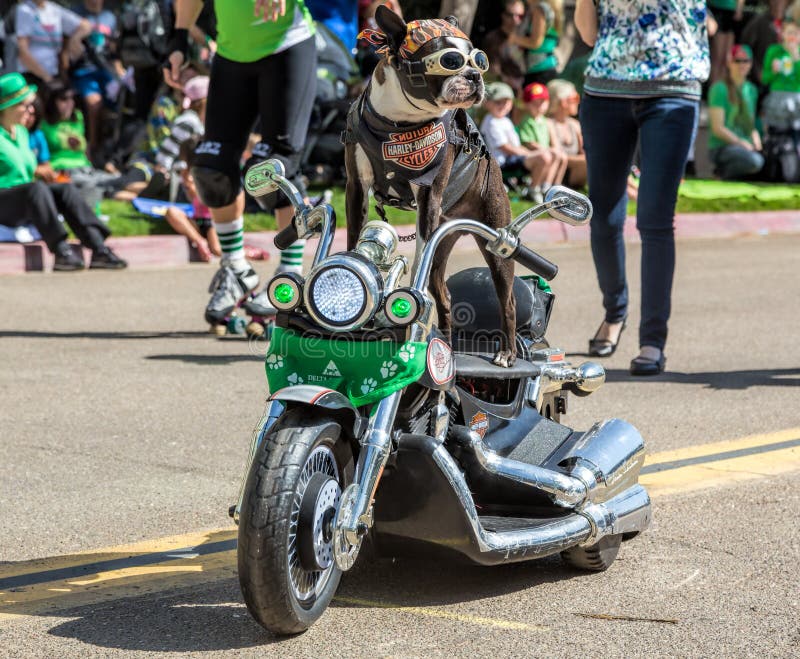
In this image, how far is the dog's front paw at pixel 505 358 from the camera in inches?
151

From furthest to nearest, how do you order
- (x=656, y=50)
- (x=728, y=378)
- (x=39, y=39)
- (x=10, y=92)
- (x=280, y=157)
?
1. (x=39, y=39)
2. (x=10, y=92)
3. (x=280, y=157)
4. (x=728, y=378)
5. (x=656, y=50)

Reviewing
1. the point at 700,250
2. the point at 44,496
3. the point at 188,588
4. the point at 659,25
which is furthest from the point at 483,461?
the point at 700,250

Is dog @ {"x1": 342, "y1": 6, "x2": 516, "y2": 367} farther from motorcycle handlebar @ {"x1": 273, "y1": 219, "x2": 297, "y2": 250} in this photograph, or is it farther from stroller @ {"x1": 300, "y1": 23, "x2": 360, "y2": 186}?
stroller @ {"x1": 300, "y1": 23, "x2": 360, "y2": 186}

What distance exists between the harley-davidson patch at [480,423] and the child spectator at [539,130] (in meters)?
9.93

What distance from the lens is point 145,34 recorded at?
14.0m

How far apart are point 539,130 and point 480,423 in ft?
34.0

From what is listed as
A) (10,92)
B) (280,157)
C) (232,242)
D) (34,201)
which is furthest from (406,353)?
(10,92)

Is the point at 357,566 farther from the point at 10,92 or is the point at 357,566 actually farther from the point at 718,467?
the point at 10,92

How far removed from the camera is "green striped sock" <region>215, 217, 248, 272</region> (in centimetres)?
735

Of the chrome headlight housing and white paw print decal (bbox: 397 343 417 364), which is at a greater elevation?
the chrome headlight housing

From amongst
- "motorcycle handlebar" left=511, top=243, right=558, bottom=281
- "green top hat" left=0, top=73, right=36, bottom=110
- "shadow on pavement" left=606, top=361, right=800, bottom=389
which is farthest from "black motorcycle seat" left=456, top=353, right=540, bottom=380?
"green top hat" left=0, top=73, right=36, bottom=110

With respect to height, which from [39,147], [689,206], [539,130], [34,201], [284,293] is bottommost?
[689,206]

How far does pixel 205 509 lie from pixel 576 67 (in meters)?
13.5

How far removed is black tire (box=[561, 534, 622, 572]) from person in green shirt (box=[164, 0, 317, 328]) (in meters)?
3.40
